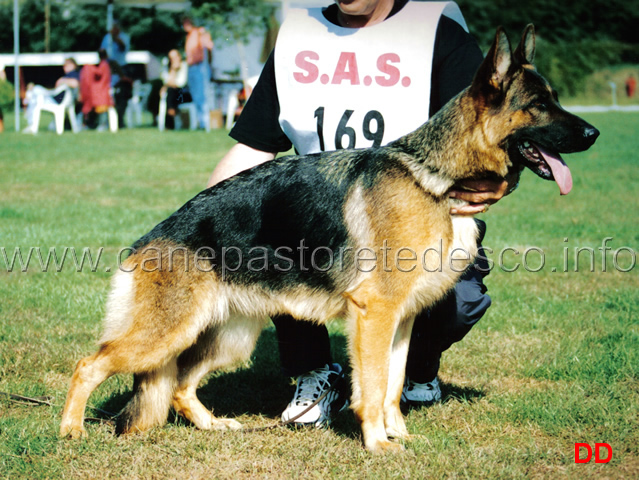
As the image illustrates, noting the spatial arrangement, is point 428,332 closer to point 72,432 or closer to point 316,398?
point 316,398

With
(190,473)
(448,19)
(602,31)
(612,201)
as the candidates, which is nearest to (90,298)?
(190,473)

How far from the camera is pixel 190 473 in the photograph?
310cm

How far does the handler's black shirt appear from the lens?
3.73 m

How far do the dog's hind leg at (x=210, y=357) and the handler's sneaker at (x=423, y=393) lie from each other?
1025 millimetres

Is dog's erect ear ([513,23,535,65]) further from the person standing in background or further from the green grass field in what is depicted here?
the person standing in background

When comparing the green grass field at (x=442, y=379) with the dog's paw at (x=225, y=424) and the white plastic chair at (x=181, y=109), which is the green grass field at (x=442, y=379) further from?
the white plastic chair at (x=181, y=109)

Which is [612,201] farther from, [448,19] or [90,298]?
[90,298]

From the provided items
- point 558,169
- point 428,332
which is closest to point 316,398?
point 428,332

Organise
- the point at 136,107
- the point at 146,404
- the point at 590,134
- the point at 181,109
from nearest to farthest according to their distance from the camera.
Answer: the point at 590,134 → the point at 146,404 → the point at 181,109 → the point at 136,107

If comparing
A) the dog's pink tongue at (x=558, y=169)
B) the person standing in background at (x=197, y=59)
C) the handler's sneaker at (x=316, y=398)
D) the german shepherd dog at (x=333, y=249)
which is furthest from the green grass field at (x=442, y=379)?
the person standing in background at (x=197, y=59)

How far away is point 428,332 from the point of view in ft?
12.8

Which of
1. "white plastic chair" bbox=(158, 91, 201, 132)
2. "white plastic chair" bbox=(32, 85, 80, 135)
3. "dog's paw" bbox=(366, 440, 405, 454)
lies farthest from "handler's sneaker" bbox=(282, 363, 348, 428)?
"white plastic chair" bbox=(158, 91, 201, 132)

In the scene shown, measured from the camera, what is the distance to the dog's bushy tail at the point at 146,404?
344 centimetres

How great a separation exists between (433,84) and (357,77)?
1.49ft
